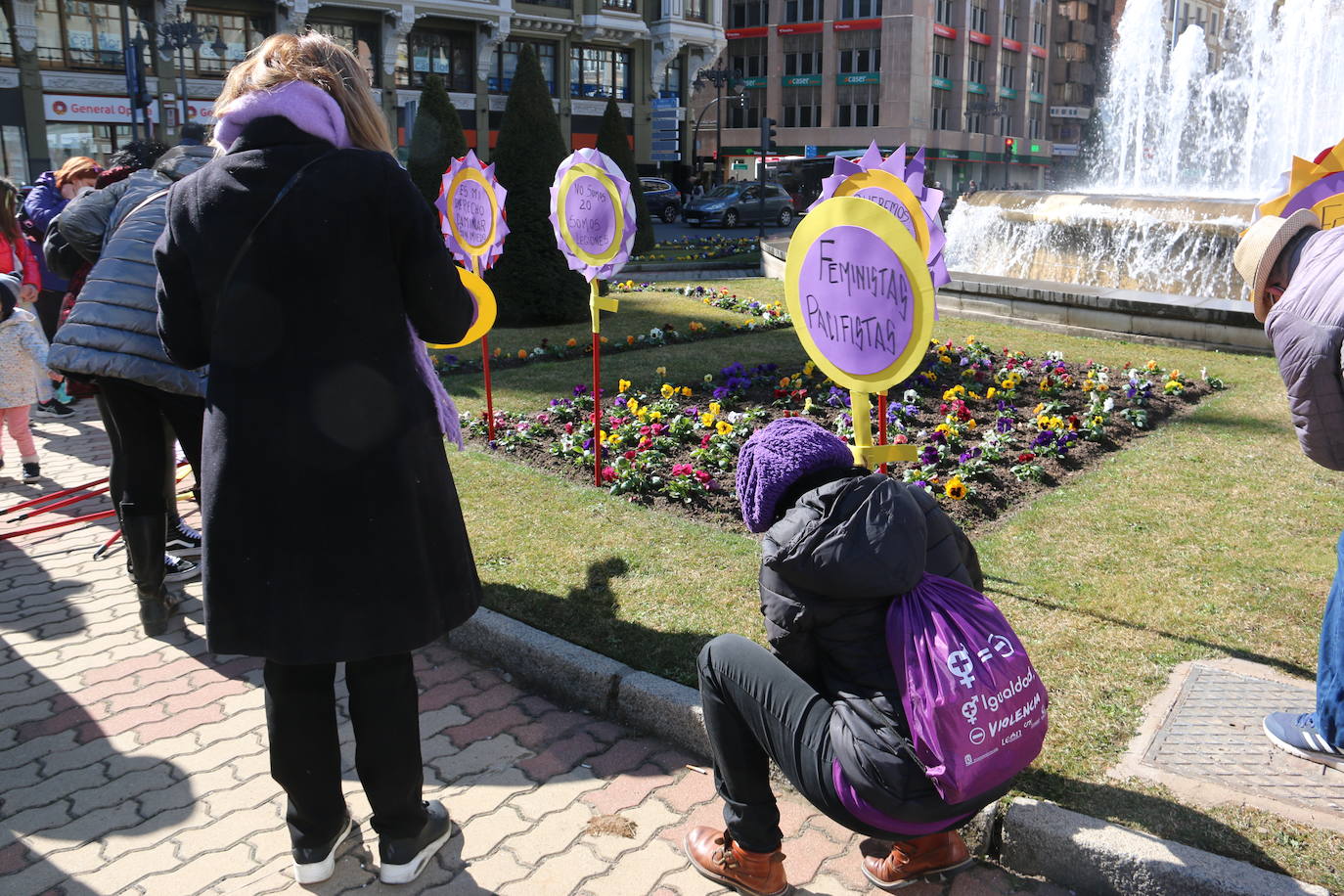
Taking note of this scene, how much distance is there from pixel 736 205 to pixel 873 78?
32.8m

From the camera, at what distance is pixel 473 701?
12.7 feet

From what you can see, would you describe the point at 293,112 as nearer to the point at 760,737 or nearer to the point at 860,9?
the point at 760,737

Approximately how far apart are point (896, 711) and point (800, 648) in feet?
0.83

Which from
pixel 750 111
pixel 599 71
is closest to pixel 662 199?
pixel 599 71

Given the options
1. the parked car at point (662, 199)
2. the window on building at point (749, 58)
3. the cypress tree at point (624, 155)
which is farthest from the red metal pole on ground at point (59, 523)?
the window on building at point (749, 58)

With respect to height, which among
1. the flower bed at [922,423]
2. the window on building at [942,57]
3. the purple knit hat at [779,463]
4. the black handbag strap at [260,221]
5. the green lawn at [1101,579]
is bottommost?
the green lawn at [1101,579]

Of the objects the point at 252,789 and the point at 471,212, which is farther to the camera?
the point at 471,212

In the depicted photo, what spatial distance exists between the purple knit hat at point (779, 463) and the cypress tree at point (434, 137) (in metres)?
12.1

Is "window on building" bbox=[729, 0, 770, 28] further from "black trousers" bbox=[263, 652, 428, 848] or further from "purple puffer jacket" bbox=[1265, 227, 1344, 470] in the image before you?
"black trousers" bbox=[263, 652, 428, 848]

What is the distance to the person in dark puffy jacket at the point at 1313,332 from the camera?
2.48 meters

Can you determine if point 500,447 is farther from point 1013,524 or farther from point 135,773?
point 135,773

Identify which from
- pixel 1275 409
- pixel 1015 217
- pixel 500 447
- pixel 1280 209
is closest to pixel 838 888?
pixel 1280 209

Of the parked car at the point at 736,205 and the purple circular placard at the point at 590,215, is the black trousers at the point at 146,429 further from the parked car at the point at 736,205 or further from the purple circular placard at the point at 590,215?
the parked car at the point at 736,205

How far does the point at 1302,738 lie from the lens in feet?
10.2
